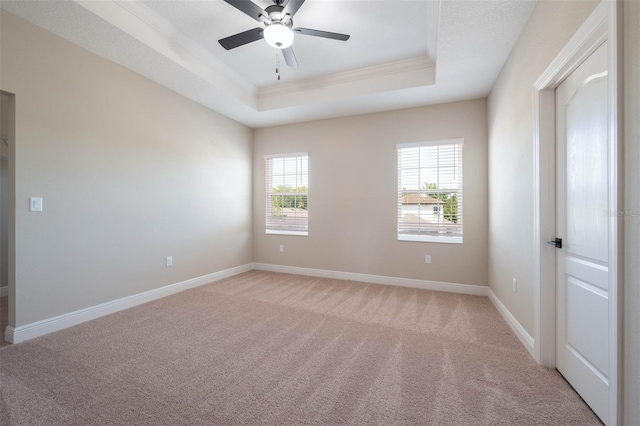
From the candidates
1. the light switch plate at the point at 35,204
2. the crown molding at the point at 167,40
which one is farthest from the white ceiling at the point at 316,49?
the light switch plate at the point at 35,204

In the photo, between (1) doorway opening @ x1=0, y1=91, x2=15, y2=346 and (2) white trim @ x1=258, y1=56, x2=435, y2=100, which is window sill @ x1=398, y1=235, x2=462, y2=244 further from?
(1) doorway opening @ x1=0, y1=91, x2=15, y2=346

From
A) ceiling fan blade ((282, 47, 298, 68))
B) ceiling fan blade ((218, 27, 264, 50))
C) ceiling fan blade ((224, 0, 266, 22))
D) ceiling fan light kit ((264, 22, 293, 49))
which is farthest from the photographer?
ceiling fan blade ((282, 47, 298, 68))

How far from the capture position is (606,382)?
141 cm

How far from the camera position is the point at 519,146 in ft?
7.88

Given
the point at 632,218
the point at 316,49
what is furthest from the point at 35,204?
the point at 632,218

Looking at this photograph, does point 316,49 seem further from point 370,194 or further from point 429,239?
point 429,239

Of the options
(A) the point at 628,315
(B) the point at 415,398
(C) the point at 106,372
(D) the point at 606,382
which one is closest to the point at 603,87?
(A) the point at 628,315

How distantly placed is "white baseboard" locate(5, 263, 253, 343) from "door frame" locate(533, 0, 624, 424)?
157 inches

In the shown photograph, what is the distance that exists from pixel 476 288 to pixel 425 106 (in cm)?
270

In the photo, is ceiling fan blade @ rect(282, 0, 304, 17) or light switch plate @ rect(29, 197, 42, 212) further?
light switch plate @ rect(29, 197, 42, 212)

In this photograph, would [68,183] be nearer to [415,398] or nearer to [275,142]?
[275,142]

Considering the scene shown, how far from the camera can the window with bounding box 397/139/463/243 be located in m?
3.83

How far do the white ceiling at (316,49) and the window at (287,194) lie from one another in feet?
3.09

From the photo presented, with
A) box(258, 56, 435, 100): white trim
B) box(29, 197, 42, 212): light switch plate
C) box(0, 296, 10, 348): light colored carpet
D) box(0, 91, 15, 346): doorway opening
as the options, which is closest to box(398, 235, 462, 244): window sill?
box(258, 56, 435, 100): white trim
